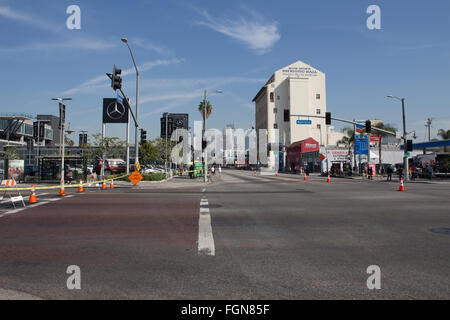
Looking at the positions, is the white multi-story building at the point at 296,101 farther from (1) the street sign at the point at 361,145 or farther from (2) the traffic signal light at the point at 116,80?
(2) the traffic signal light at the point at 116,80

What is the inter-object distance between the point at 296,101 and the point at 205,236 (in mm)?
91062

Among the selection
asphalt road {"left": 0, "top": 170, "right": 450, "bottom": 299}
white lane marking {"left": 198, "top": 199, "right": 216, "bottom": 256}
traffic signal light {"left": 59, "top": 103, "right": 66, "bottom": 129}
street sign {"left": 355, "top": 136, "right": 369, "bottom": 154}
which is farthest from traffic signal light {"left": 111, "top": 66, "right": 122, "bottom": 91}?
street sign {"left": 355, "top": 136, "right": 369, "bottom": 154}

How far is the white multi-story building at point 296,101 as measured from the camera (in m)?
93.5

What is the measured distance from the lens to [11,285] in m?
4.27

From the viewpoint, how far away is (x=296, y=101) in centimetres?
9362

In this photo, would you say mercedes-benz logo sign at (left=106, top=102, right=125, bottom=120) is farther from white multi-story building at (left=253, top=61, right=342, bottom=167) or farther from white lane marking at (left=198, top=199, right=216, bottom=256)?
white multi-story building at (left=253, top=61, right=342, bottom=167)

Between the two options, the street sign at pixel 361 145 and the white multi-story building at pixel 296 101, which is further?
the white multi-story building at pixel 296 101

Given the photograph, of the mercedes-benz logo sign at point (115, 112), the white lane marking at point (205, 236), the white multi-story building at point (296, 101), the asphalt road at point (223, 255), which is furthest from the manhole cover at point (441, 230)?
the white multi-story building at point (296, 101)

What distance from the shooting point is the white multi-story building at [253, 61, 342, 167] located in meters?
93.5

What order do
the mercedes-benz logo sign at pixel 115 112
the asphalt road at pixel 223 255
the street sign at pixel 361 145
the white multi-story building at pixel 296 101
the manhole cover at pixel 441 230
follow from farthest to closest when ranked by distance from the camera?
the white multi-story building at pixel 296 101
the street sign at pixel 361 145
the mercedes-benz logo sign at pixel 115 112
the manhole cover at pixel 441 230
the asphalt road at pixel 223 255

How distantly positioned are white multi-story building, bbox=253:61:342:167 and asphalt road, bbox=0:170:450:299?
82555 mm

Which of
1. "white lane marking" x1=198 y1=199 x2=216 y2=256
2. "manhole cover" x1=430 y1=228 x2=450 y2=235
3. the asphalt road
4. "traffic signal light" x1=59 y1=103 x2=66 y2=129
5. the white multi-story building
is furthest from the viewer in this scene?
the white multi-story building

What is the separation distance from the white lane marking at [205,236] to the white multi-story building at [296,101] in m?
82.2

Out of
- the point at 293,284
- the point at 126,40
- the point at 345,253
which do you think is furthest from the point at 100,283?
the point at 126,40
